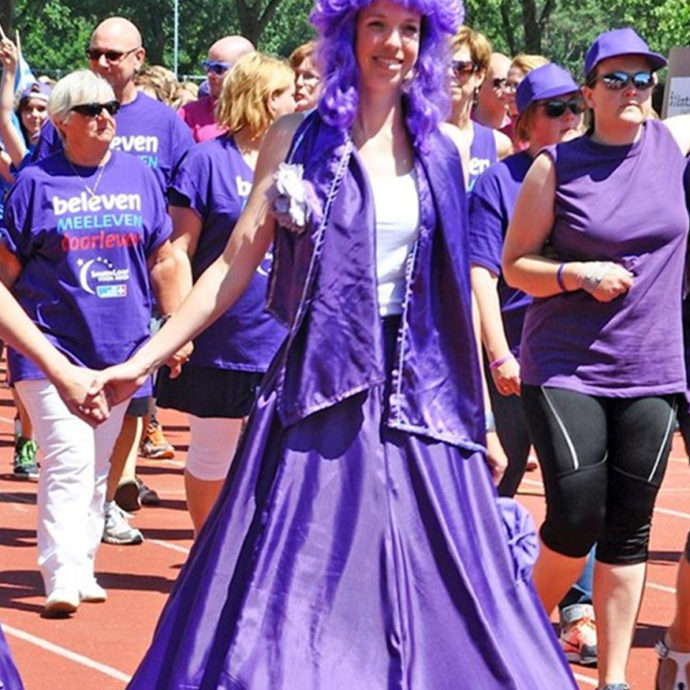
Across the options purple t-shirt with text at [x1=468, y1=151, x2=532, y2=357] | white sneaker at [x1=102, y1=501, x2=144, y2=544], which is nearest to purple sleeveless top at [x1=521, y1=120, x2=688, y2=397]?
purple t-shirt with text at [x1=468, y1=151, x2=532, y2=357]

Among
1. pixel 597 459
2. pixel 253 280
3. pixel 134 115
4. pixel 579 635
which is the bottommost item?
pixel 579 635

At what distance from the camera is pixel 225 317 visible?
7535mm

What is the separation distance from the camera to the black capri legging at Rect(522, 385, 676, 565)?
18.8ft

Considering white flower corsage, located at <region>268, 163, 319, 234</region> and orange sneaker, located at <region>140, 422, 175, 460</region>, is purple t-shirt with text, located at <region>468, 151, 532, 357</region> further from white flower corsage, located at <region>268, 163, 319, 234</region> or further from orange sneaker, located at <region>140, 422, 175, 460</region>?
orange sneaker, located at <region>140, 422, 175, 460</region>

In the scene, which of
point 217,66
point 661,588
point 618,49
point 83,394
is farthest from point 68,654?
point 217,66

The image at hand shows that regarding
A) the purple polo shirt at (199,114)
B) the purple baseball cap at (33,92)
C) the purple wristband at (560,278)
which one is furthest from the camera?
the purple baseball cap at (33,92)

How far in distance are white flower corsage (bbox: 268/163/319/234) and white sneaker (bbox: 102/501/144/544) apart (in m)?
4.40

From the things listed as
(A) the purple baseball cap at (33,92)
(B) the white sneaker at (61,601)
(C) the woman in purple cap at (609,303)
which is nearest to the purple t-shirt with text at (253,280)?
(B) the white sneaker at (61,601)

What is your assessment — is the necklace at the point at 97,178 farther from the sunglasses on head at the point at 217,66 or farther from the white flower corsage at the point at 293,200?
the sunglasses on head at the point at 217,66

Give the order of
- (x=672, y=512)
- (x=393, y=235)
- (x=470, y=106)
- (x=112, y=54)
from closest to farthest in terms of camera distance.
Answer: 1. (x=393, y=235)
2. (x=470, y=106)
3. (x=112, y=54)
4. (x=672, y=512)

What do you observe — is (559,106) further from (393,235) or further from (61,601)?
(61,601)

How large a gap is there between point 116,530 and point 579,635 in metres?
2.77

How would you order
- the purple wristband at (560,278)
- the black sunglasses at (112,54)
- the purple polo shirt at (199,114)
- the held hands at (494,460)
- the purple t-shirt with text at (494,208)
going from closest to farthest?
the held hands at (494,460) < the purple wristband at (560,278) < the purple t-shirt with text at (494,208) < the black sunglasses at (112,54) < the purple polo shirt at (199,114)

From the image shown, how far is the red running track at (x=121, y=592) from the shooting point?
6.59m
